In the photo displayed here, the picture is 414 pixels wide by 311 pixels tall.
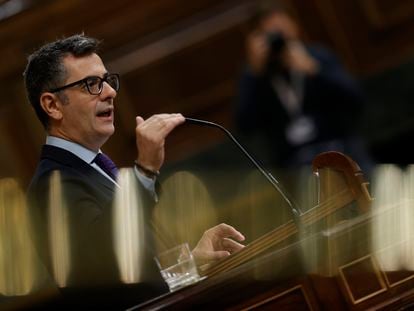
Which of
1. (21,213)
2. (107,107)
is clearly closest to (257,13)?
(21,213)

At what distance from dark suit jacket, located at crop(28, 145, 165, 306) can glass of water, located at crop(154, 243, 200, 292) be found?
0.08ft

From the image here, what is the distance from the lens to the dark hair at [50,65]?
1.94m

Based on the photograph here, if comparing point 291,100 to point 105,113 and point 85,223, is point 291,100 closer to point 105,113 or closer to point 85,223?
point 105,113

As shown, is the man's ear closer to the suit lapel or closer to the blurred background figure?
the suit lapel

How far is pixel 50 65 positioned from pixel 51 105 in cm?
6

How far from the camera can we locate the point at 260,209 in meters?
3.68

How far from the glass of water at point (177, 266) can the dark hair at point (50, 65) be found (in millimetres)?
285

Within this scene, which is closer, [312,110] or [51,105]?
[51,105]

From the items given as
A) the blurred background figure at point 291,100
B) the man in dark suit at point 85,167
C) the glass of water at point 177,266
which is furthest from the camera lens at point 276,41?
the glass of water at point 177,266

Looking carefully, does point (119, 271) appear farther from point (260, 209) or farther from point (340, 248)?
point (260, 209)

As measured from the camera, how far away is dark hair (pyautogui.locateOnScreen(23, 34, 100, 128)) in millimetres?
1943

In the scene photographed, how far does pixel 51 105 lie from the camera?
1.95 meters

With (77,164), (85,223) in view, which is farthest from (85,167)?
(85,223)

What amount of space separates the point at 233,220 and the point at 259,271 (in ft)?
6.73
